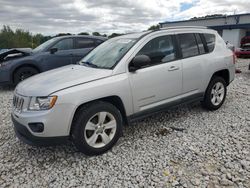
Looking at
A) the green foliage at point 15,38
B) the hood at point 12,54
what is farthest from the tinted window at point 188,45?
the green foliage at point 15,38

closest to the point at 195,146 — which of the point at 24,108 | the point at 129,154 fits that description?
the point at 129,154

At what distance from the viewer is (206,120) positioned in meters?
4.09

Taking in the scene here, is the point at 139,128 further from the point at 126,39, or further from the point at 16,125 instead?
the point at 16,125

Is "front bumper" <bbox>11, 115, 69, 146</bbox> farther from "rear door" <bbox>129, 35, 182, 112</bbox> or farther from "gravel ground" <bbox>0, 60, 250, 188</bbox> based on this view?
"rear door" <bbox>129, 35, 182, 112</bbox>

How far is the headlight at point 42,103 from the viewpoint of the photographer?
259cm

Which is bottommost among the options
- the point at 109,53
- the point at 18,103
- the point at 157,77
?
the point at 18,103

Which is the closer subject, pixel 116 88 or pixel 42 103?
pixel 42 103

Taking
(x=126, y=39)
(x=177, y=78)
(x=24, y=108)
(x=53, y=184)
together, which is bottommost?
(x=53, y=184)

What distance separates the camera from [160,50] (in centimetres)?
359

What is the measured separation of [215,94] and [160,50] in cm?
179

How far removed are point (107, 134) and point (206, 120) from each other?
210cm

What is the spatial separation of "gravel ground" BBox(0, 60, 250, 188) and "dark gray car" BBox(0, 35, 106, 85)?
3.01 metres

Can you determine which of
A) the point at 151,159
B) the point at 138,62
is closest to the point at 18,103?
the point at 138,62

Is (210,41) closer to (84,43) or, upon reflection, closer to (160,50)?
(160,50)
